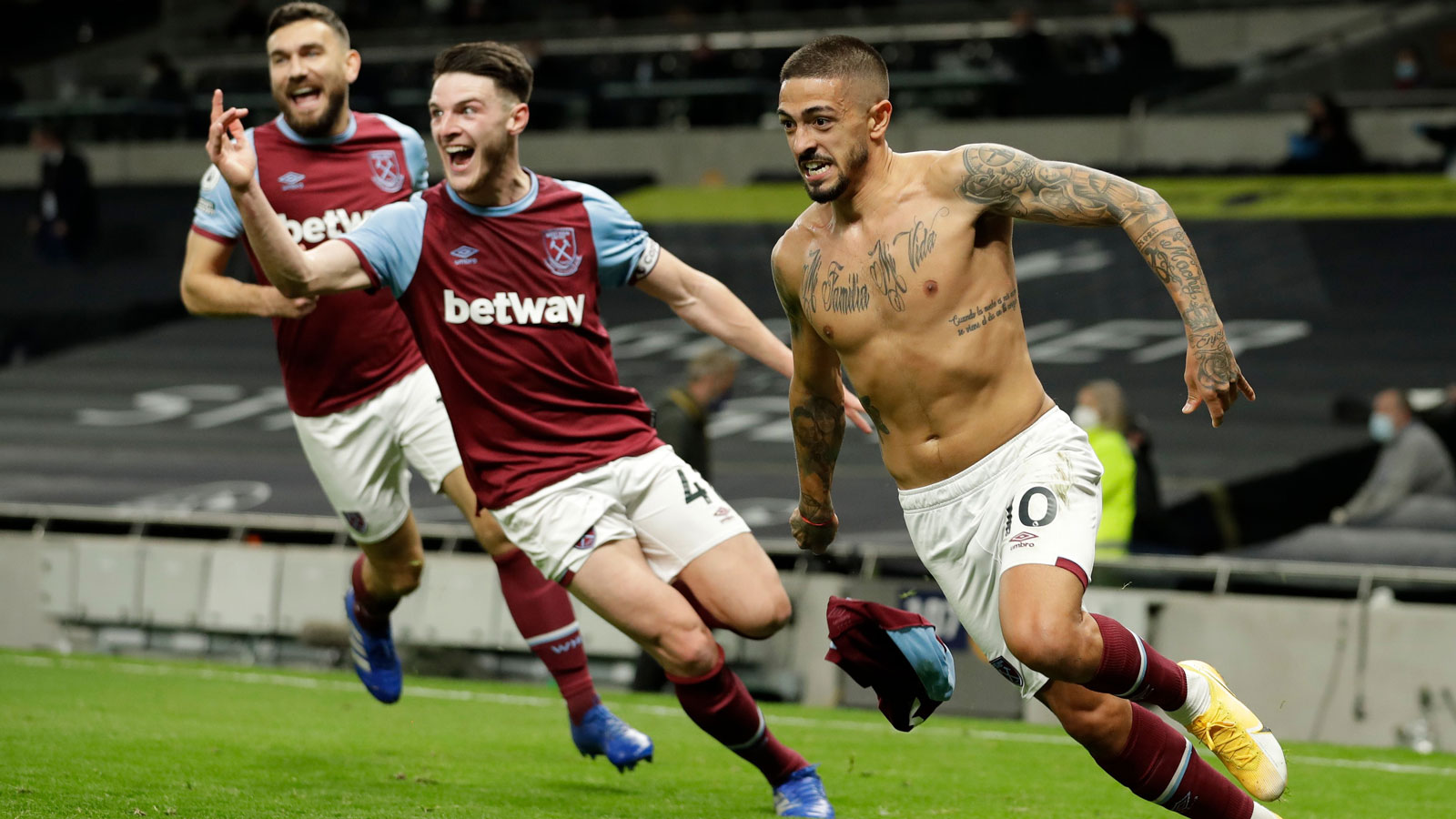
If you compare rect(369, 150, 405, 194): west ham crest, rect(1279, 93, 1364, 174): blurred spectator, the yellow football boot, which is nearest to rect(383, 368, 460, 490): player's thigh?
rect(369, 150, 405, 194): west ham crest

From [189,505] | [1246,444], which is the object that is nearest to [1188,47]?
[1246,444]

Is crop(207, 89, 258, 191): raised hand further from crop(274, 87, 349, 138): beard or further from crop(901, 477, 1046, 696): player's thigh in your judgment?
crop(901, 477, 1046, 696): player's thigh

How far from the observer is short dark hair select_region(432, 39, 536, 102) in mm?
5422

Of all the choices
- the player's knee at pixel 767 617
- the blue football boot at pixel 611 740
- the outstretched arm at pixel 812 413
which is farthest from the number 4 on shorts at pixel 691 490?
the blue football boot at pixel 611 740

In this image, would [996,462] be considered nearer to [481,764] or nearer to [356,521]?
[481,764]

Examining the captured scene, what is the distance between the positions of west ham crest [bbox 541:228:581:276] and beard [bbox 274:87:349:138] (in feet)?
4.97

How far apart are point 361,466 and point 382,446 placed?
12 cm

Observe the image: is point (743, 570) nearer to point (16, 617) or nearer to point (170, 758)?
point (170, 758)

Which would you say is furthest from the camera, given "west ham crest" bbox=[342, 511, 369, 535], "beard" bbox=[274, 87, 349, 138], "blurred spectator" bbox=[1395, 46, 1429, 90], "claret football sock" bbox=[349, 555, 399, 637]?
"blurred spectator" bbox=[1395, 46, 1429, 90]

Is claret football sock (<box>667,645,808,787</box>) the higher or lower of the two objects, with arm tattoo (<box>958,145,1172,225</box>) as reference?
lower

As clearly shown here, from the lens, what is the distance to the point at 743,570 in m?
5.50

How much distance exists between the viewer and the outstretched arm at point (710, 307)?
18.8ft

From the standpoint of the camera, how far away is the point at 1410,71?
1988 cm

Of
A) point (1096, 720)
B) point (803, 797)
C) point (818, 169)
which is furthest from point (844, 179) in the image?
point (803, 797)
